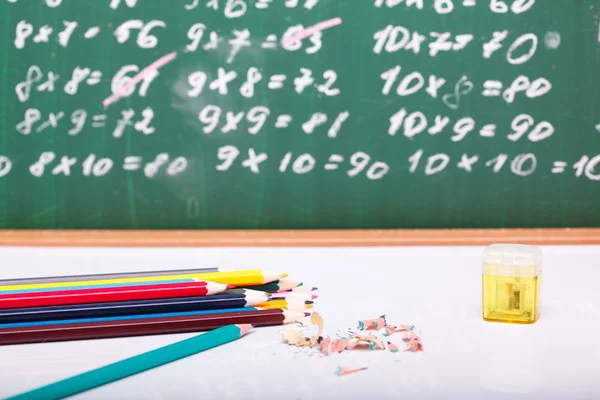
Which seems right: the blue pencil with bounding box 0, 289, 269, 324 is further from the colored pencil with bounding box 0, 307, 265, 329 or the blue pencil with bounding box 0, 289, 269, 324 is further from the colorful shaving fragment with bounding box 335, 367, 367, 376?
the colorful shaving fragment with bounding box 335, 367, 367, 376

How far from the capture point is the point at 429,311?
0.69m

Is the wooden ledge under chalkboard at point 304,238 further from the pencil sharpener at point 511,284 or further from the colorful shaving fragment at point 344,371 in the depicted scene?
the colorful shaving fragment at point 344,371

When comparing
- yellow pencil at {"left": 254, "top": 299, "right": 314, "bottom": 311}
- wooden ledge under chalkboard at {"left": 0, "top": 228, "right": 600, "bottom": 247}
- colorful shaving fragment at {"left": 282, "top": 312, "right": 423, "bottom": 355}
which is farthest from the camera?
wooden ledge under chalkboard at {"left": 0, "top": 228, "right": 600, "bottom": 247}

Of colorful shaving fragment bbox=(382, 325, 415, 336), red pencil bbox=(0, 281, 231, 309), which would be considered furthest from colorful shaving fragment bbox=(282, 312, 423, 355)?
red pencil bbox=(0, 281, 231, 309)

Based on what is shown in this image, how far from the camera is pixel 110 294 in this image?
24.6 inches

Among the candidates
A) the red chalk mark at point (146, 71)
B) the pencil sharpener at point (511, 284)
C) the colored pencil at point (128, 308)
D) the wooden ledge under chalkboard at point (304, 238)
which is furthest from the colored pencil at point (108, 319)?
the red chalk mark at point (146, 71)

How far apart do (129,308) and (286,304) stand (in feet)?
0.54

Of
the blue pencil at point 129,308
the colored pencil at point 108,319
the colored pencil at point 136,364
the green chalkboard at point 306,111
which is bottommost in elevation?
the colored pencil at point 136,364

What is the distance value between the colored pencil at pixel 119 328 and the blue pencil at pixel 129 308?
0.7 inches

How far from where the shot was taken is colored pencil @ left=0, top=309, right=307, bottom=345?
0.58m

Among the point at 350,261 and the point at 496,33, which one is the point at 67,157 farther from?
the point at 496,33

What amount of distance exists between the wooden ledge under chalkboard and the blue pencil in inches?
19.7

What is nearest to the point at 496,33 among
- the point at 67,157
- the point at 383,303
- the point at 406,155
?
the point at 406,155

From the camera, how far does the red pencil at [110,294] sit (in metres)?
0.61
